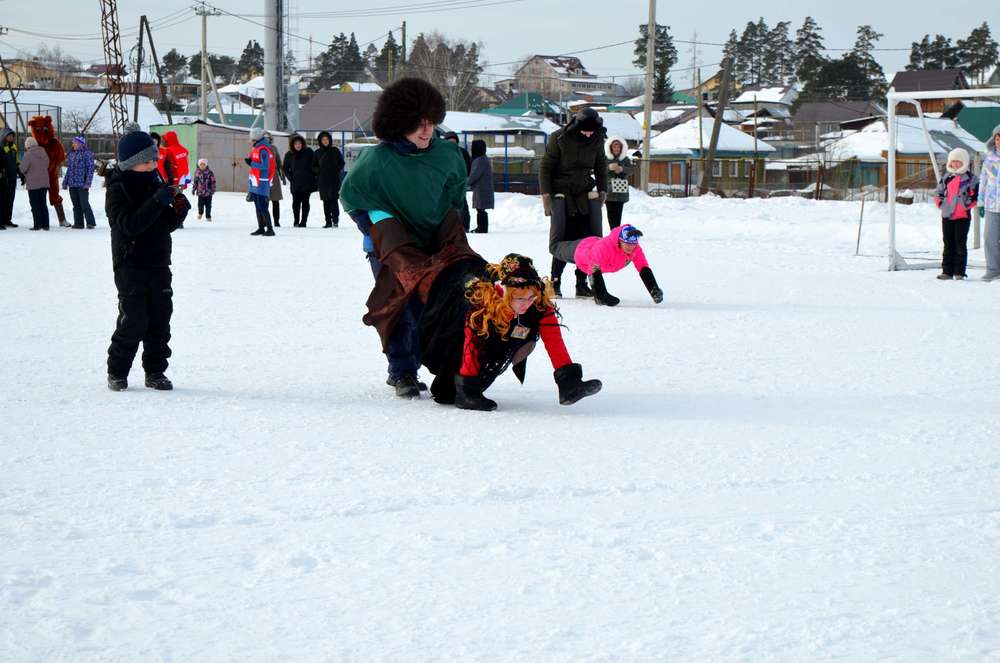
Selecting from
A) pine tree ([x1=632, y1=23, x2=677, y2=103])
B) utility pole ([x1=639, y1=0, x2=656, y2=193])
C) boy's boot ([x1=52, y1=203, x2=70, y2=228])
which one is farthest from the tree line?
boy's boot ([x1=52, y1=203, x2=70, y2=228])

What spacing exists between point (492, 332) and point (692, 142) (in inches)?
2250

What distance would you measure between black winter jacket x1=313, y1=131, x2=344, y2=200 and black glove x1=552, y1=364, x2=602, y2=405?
540 inches

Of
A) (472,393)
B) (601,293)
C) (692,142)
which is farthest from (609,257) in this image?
(692,142)

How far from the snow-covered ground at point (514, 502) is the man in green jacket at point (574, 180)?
1867mm

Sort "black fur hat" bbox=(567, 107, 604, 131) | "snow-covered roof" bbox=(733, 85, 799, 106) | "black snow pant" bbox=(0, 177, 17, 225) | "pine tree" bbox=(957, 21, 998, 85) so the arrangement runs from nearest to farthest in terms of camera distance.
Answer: "black fur hat" bbox=(567, 107, 604, 131) → "black snow pant" bbox=(0, 177, 17, 225) → "pine tree" bbox=(957, 21, 998, 85) → "snow-covered roof" bbox=(733, 85, 799, 106)

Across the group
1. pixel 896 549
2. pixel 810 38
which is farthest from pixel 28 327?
pixel 810 38

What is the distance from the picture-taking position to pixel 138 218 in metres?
5.24

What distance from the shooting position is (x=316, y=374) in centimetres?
606

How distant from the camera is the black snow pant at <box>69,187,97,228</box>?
17.1 metres

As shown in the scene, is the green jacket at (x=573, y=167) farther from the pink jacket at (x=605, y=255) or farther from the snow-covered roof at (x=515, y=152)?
the snow-covered roof at (x=515, y=152)

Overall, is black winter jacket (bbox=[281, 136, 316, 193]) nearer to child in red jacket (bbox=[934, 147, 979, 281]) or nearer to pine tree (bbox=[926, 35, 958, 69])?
child in red jacket (bbox=[934, 147, 979, 281])

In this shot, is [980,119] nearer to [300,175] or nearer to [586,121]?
[300,175]

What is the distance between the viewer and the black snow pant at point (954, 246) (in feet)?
36.5

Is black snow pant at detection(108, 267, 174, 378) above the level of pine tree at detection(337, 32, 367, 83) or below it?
below
